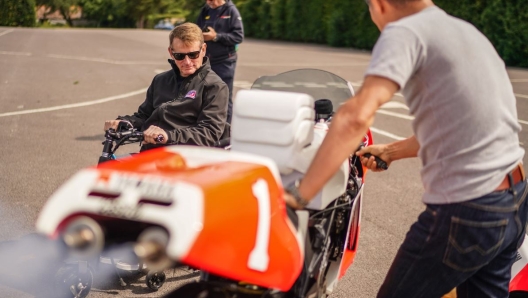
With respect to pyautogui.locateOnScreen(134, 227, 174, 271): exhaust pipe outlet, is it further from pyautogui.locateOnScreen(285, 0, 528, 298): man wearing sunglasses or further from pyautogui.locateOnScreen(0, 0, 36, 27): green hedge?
pyautogui.locateOnScreen(0, 0, 36, 27): green hedge

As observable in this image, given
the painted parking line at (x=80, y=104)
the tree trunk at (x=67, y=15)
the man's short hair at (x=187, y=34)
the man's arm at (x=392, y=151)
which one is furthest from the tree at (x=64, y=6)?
the man's arm at (x=392, y=151)

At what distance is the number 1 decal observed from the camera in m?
2.12

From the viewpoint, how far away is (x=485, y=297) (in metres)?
2.78

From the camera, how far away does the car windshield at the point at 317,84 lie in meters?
3.71

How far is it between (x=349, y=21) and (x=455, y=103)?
3310cm

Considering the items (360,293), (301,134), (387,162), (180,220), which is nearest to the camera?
(180,220)

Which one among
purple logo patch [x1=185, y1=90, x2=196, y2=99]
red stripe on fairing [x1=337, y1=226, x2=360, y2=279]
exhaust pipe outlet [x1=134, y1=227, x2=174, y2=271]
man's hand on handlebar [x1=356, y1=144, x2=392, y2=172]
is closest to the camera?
exhaust pipe outlet [x1=134, y1=227, x2=174, y2=271]

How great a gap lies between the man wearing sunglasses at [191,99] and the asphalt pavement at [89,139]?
100 cm

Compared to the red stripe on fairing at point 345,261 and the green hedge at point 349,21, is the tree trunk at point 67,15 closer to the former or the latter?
the green hedge at point 349,21

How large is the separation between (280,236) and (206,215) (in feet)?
1.17

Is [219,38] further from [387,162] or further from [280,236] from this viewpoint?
[280,236]

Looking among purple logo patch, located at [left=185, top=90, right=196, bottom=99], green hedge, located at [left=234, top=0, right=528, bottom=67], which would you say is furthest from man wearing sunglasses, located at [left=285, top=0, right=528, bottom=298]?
green hedge, located at [left=234, top=0, right=528, bottom=67]

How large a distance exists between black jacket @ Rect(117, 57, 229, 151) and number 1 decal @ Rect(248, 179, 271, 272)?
2405 mm

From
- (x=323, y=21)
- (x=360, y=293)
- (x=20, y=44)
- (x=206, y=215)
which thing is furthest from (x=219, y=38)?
(x=323, y=21)
